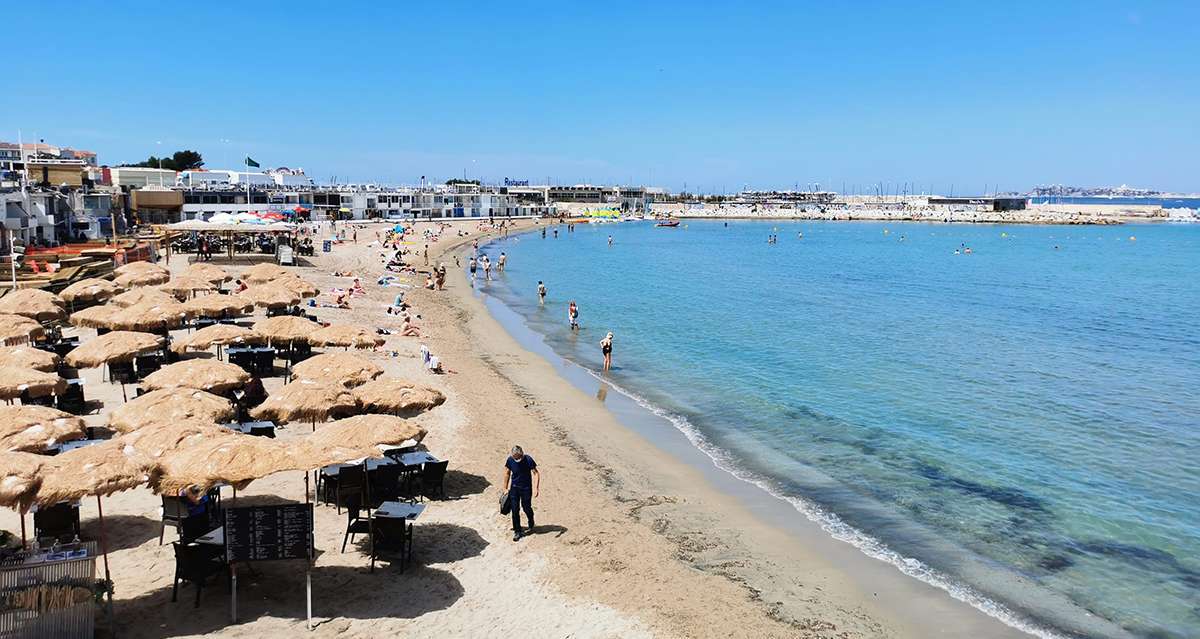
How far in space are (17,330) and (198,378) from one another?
6.23 metres

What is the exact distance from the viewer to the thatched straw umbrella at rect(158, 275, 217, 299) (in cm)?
2295

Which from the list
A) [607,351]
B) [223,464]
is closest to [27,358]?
[223,464]

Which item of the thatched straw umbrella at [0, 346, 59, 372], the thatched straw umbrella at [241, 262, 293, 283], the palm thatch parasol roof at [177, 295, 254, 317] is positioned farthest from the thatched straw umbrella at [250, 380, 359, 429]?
the thatched straw umbrella at [241, 262, 293, 283]

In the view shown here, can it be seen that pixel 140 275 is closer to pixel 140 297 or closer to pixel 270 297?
pixel 140 297

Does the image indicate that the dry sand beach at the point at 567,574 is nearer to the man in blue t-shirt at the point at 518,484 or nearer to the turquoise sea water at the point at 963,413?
the man in blue t-shirt at the point at 518,484

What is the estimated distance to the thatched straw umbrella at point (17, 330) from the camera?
16.0 meters

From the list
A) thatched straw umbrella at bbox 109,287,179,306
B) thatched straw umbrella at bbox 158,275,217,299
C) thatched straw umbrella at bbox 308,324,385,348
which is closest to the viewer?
thatched straw umbrella at bbox 308,324,385,348

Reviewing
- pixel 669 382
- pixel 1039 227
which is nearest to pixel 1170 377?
pixel 669 382

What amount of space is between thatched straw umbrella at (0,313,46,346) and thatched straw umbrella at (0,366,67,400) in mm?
3796

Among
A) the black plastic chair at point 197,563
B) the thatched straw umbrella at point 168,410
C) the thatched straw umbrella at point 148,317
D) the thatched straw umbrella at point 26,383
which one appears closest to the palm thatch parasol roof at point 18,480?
the black plastic chair at point 197,563

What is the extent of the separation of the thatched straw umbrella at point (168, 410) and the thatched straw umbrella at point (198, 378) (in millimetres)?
1608

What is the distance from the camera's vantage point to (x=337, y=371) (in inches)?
540

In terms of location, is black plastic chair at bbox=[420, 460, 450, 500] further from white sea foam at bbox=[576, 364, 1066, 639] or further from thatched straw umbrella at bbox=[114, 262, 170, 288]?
thatched straw umbrella at bbox=[114, 262, 170, 288]

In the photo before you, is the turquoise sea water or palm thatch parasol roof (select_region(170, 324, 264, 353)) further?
palm thatch parasol roof (select_region(170, 324, 264, 353))
